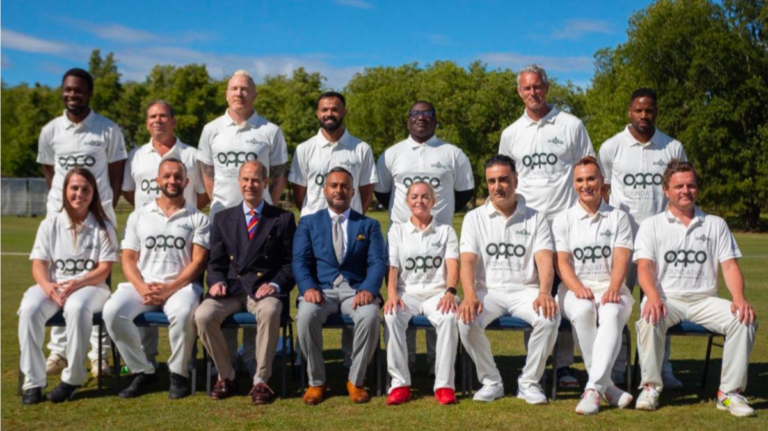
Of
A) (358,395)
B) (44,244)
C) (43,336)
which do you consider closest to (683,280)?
(358,395)

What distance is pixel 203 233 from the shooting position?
21.1 feet

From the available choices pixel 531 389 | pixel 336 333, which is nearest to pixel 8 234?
pixel 336 333

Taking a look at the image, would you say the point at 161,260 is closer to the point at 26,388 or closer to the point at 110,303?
the point at 110,303

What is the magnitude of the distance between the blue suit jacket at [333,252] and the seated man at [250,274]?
0.61 feet

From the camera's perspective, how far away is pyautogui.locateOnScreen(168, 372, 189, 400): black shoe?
5.98 metres

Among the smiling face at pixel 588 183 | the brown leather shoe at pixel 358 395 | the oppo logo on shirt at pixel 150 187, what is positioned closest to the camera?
the brown leather shoe at pixel 358 395

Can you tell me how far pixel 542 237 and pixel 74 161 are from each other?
435 centimetres

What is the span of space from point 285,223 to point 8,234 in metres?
24.5

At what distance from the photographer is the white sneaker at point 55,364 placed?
6734mm

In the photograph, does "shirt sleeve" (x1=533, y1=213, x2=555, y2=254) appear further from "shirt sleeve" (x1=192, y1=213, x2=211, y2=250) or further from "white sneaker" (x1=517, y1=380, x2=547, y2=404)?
"shirt sleeve" (x1=192, y1=213, x2=211, y2=250)

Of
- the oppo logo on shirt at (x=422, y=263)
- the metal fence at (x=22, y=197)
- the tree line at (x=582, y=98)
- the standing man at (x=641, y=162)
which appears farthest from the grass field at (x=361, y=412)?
the metal fence at (x=22, y=197)

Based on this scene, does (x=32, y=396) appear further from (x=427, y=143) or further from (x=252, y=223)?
(x=427, y=143)

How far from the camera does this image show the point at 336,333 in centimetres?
887

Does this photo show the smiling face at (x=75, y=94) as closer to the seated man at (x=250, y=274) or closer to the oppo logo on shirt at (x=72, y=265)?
the oppo logo on shirt at (x=72, y=265)
